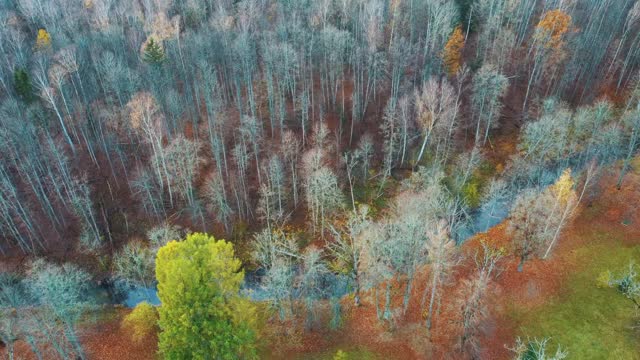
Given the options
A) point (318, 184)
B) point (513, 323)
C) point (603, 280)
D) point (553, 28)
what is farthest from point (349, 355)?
point (553, 28)

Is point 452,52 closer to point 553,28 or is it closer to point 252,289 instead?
point 553,28

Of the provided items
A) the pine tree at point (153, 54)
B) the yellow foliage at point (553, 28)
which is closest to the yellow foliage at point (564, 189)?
the yellow foliage at point (553, 28)

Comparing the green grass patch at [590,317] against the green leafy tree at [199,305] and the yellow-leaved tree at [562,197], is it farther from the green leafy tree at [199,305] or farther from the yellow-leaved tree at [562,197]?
the green leafy tree at [199,305]

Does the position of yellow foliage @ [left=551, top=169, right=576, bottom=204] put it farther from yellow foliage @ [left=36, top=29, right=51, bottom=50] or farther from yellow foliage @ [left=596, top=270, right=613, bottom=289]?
yellow foliage @ [left=36, top=29, right=51, bottom=50]

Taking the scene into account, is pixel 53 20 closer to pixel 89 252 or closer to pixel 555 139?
pixel 89 252

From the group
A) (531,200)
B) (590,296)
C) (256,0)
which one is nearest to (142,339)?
(531,200)

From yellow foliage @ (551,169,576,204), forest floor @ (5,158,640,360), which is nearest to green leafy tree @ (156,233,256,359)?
forest floor @ (5,158,640,360)
